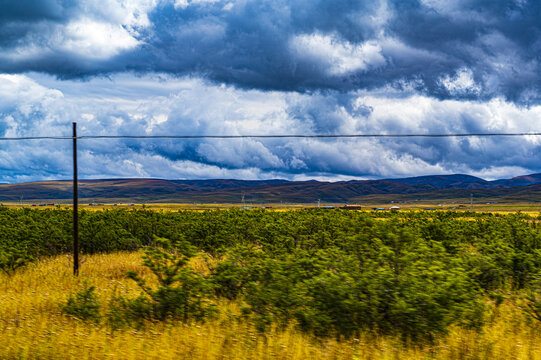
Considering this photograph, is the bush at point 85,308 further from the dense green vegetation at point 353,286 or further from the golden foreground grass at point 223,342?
the dense green vegetation at point 353,286

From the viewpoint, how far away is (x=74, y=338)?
25.0 ft

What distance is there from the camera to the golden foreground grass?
22.7 feet

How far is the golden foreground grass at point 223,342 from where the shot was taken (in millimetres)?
6910

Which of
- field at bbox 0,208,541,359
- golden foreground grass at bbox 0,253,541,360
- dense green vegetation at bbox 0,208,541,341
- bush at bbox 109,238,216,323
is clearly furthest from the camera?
bush at bbox 109,238,216,323

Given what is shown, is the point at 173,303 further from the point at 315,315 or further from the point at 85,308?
the point at 315,315

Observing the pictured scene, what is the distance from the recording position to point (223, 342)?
24.6ft

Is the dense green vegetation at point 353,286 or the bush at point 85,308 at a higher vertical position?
the dense green vegetation at point 353,286

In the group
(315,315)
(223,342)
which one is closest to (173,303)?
(223,342)

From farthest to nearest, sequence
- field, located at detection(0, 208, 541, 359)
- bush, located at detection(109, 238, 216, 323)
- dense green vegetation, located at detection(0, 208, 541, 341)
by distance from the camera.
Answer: bush, located at detection(109, 238, 216, 323) < dense green vegetation, located at detection(0, 208, 541, 341) < field, located at detection(0, 208, 541, 359)

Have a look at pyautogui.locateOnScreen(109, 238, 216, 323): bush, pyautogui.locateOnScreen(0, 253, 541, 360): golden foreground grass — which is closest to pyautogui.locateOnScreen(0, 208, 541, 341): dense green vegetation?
pyautogui.locateOnScreen(109, 238, 216, 323): bush

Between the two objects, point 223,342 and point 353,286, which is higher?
point 353,286

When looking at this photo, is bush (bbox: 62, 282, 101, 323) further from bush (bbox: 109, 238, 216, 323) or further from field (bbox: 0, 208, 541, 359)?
bush (bbox: 109, 238, 216, 323)

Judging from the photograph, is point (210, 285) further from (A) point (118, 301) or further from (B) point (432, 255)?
(B) point (432, 255)

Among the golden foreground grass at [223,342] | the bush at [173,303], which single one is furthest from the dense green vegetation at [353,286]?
the golden foreground grass at [223,342]
